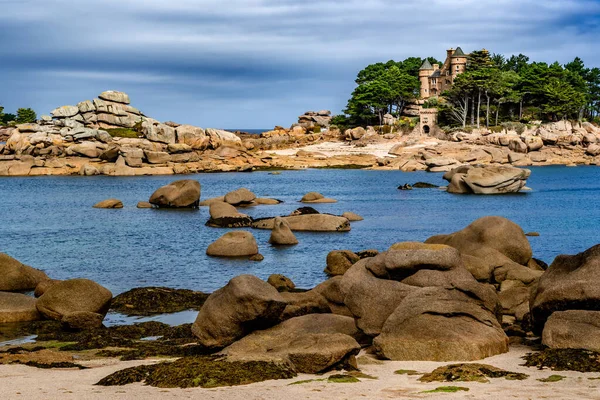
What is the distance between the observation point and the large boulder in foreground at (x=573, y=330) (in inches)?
630

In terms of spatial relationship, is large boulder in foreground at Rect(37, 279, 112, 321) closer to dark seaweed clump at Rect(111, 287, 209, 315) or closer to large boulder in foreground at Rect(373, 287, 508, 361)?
dark seaweed clump at Rect(111, 287, 209, 315)

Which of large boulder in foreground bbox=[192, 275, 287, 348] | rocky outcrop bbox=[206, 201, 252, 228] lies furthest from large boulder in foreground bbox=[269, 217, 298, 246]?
large boulder in foreground bbox=[192, 275, 287, 348]

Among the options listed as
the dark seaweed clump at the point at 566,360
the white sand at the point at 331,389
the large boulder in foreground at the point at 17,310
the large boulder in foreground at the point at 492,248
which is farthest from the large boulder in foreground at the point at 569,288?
the large boulder in foreground at the point at 17,310

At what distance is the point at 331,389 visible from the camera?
44.5ft

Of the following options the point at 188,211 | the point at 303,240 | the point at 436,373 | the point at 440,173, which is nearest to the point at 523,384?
the point at 436,373

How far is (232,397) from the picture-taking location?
42.4 feet

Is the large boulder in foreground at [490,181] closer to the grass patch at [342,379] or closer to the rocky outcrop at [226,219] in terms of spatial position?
the rocky outcrop at [226,219]

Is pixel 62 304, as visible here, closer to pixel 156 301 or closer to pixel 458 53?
pixel 156 301

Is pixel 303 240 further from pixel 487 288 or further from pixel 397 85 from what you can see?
pixel 397 85

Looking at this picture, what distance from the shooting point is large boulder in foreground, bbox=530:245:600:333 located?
17078 millimetres

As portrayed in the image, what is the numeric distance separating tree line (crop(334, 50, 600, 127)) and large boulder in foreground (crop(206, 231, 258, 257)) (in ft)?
317

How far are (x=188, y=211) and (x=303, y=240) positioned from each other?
19.7 meters

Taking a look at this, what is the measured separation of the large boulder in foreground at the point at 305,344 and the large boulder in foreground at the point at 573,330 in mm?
4402

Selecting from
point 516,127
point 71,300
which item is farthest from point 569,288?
point 516,127
